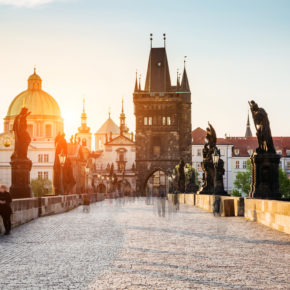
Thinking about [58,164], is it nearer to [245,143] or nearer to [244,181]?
[244,181]

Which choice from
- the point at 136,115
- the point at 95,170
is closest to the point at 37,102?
the point at 95,170

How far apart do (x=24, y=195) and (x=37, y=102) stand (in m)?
106

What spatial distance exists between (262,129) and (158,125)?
83.8 meters

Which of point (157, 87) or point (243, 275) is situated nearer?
point (243, 275)

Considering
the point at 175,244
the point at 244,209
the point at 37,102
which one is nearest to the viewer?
the point at 175,244

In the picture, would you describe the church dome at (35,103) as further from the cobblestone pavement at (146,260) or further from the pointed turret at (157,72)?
the cobblestone pavement at (146,260)

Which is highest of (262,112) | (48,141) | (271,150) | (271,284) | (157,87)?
(157,87)

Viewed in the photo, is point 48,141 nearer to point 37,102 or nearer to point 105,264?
point 37,102

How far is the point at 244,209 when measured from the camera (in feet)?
64.6

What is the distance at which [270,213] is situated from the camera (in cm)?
1459

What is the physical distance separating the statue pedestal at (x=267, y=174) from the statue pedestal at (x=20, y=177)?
842 cm

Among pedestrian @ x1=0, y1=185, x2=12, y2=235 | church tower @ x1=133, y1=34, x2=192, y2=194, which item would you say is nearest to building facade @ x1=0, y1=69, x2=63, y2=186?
church tower @ x1=133, y1=34, x2=192, y2=194

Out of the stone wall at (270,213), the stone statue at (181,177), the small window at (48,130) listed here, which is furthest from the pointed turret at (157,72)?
the stone wall at (270,213)

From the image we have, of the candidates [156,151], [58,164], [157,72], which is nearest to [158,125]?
[156,151]
